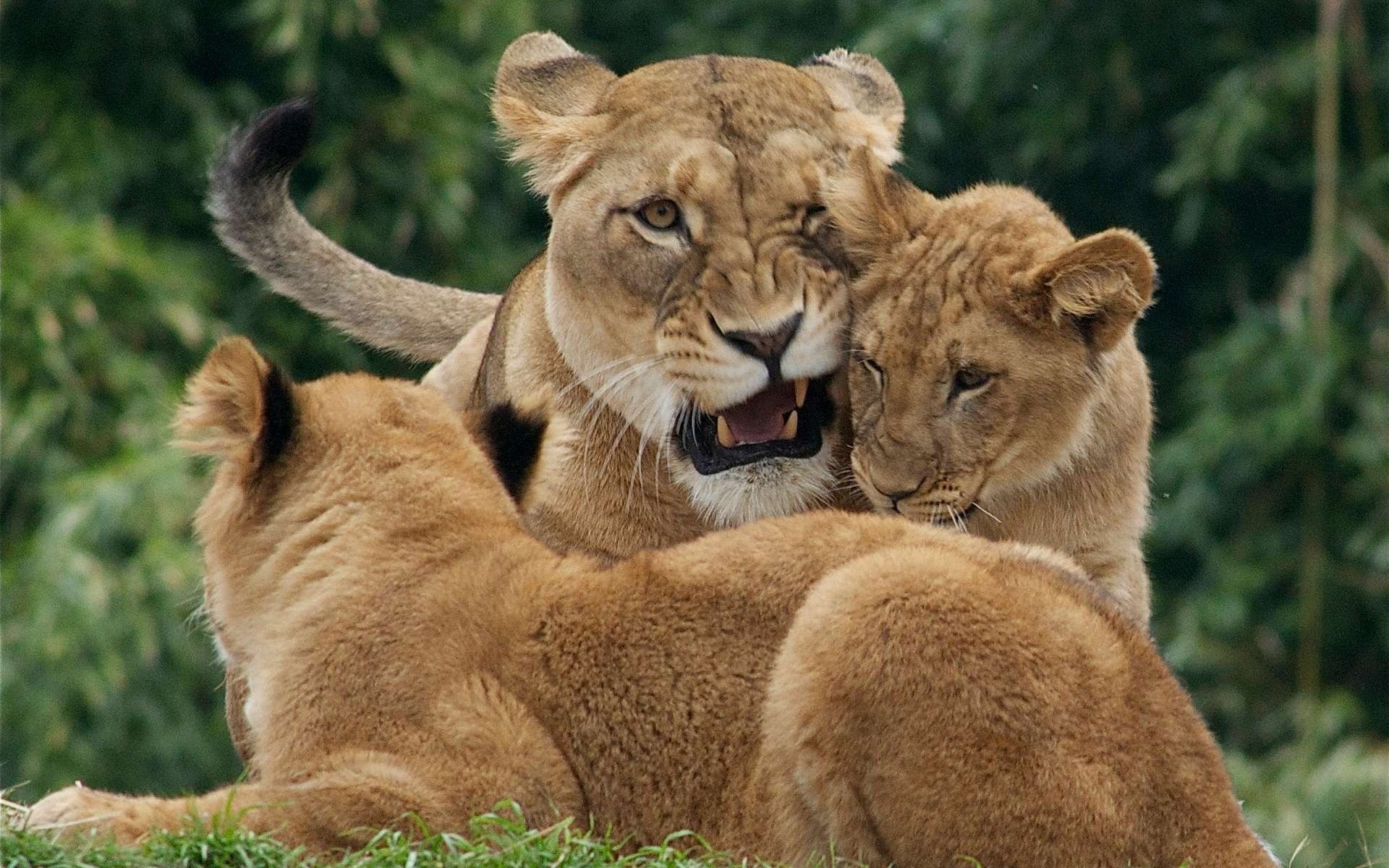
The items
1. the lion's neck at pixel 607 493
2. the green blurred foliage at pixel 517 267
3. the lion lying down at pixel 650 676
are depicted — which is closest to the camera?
the lion lying down at pixel 650 676

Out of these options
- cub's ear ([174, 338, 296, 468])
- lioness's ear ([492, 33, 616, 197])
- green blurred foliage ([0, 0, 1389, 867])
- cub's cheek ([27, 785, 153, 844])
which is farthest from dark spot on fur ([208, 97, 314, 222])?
green blurred foliage ([0, 0, 1389, 867])

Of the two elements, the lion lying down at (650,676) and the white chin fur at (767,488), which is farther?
the white chin fur at (767,488)

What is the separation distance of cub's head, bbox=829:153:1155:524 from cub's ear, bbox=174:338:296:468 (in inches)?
52.7

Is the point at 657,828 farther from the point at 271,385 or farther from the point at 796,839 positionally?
the point at 271,385

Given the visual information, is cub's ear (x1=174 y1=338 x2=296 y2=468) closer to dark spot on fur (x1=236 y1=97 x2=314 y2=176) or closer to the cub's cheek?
the cub's cheek

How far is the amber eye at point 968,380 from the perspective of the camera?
477cm

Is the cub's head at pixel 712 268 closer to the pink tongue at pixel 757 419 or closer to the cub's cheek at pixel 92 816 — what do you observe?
the pink tongue at pixel 757 419

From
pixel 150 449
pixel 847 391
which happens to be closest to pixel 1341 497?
pixel 150 449

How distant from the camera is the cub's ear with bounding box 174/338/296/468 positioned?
411 cm

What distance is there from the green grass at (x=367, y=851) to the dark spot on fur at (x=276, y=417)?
83 cm

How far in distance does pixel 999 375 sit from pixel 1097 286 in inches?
11.6

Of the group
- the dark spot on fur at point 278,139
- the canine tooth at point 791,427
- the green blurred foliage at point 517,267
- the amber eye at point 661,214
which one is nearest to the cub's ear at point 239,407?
the amber eye at point 661,214

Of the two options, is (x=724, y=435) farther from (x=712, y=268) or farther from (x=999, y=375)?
(x=999, y=375)

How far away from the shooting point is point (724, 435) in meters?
4.93
